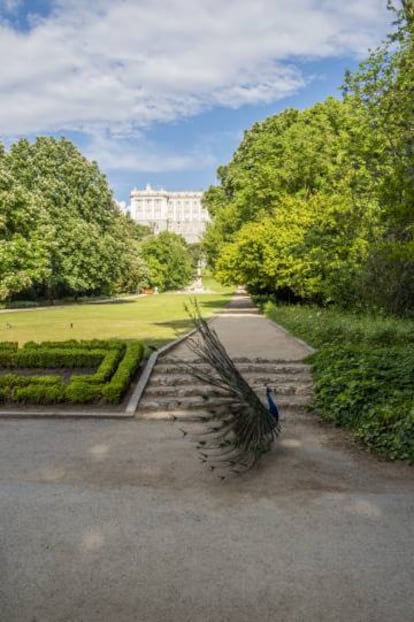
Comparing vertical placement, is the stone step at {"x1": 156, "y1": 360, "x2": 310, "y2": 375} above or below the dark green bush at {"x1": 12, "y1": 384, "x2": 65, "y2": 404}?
above

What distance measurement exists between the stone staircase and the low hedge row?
0.63 meters

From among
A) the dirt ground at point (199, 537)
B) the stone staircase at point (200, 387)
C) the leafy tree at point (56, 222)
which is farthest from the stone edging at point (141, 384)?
the leafy tree at point (56, 222)

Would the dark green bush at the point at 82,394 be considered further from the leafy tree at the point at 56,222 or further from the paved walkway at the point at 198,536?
the leafy tree at the point at 56,222

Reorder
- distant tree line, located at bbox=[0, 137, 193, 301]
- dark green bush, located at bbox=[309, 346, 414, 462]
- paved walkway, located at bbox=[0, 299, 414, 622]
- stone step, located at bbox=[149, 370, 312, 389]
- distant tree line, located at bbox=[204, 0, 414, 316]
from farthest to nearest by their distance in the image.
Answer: distant tree line, located at bbox=[0, 137, 193, 301], distant tree line, located at bbox=[204, 0, 414, 316], stone step, located at bbox=[149, 370, 312, 389], dark green bush, located at bbox=[309, 346, 414, 462], paved walkway, located at bbox=[0, 299, 414, 622]

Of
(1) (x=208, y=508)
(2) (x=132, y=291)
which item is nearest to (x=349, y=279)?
(1) (x=208, y=508)

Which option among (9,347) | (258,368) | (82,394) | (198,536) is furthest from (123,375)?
(198,536)

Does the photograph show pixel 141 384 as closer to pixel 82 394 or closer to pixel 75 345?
pixel 82 394

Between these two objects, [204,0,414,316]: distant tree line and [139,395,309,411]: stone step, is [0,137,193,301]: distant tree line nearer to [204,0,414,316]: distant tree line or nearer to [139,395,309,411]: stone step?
[204,0,414,316]: distant tree line

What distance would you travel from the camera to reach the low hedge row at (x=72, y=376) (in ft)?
33.0

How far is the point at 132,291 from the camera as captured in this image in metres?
75.9

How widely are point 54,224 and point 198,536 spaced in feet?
140

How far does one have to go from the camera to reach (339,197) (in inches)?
1001

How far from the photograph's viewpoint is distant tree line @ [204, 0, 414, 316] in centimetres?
1544

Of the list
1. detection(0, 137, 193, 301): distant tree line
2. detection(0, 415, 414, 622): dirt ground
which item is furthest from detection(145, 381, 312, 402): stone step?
detection(0, 137, 193, 301): distant tree line
